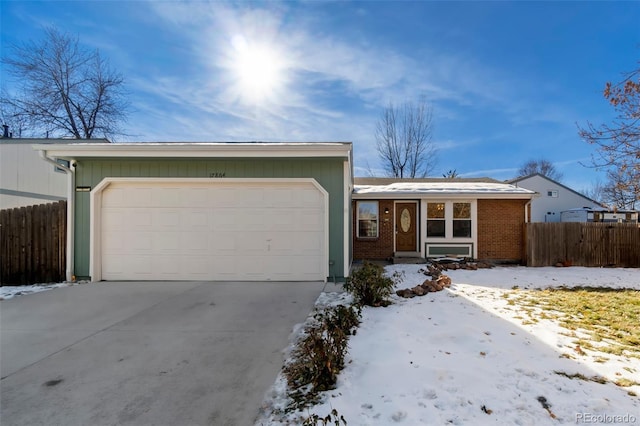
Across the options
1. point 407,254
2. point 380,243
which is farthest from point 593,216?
point 380,243

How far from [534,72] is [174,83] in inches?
490

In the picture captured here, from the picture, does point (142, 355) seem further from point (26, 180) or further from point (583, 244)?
point (583, 244)

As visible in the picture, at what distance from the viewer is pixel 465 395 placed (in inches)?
91.7

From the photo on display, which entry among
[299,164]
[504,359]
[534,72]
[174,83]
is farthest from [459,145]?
[504,359]

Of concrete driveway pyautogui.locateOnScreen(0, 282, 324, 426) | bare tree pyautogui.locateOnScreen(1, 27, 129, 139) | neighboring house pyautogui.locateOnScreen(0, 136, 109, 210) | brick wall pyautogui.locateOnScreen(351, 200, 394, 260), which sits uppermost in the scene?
bare tree pyautogui.locateOnScreen(1, 27, 129, 139)

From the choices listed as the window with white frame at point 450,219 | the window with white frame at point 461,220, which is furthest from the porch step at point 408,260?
the window with white frame at point 461,220

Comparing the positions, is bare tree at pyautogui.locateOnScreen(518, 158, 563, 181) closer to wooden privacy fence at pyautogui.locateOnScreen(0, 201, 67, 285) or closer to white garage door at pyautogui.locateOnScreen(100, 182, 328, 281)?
white garage door at pyautogui.locateOnScreen(100, 182, 328, 281)

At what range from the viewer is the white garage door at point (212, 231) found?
285 inches

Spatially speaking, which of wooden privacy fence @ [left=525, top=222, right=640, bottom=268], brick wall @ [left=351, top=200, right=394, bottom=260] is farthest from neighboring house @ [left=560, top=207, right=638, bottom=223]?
brick wall @ [left=351, top=200, right=394, bottom=260]

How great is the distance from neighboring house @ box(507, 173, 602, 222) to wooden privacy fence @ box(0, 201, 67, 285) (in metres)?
28.3

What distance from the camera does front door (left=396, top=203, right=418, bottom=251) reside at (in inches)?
439

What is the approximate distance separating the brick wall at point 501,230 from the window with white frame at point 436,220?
135 cm

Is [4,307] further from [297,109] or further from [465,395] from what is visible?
[297,109]

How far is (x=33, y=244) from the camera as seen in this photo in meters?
7.15
